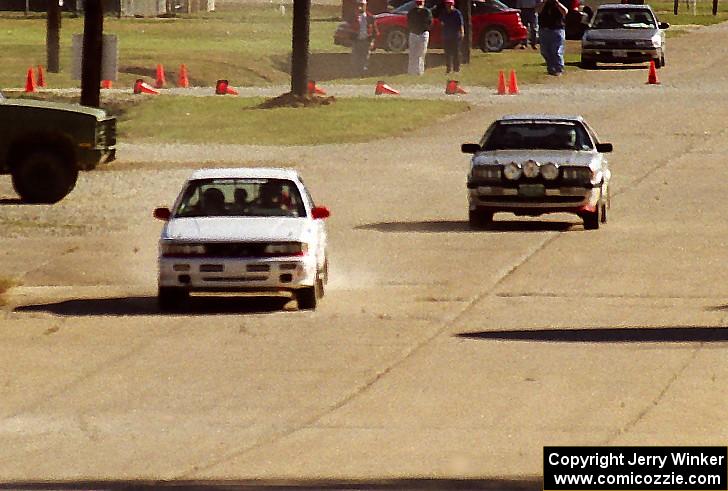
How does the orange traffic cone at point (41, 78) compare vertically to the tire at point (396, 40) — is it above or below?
below

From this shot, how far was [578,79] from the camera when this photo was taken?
2165 inches

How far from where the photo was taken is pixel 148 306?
21109 mm

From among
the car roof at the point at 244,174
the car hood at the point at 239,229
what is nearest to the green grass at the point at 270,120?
the car roof at the point at 244,174

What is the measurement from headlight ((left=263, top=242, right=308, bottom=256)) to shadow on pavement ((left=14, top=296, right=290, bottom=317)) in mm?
741

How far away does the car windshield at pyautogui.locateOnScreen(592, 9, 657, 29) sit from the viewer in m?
57.7

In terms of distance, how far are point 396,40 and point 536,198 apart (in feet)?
116

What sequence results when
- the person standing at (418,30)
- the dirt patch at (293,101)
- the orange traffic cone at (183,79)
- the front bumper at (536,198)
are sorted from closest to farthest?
the front bumper at (536,198)
the dirt patch at (293,101)
the orange traffic cone at (183,79)
the person standing at (418,30)

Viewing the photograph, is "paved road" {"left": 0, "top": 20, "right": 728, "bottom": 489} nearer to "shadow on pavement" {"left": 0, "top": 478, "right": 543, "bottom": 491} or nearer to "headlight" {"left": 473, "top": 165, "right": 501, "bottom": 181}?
"shadow on pavement" {"left": 0, "top": 478, "right": 543, "bottom": 491}

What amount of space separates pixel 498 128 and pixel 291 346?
451 inches

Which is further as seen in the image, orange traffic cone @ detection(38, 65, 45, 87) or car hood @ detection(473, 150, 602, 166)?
orange traffic cone @ detection(38, 65, 45, 87)

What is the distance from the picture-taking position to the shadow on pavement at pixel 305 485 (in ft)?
38.1

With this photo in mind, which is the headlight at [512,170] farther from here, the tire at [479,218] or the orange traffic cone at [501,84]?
the orange traffic cone at [501,84]

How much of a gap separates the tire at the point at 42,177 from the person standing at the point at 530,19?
35274mm

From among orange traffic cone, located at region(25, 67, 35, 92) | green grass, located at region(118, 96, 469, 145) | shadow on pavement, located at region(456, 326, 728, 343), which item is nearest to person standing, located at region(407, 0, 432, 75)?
green grass, located at region(118, 96, 469, 145)
